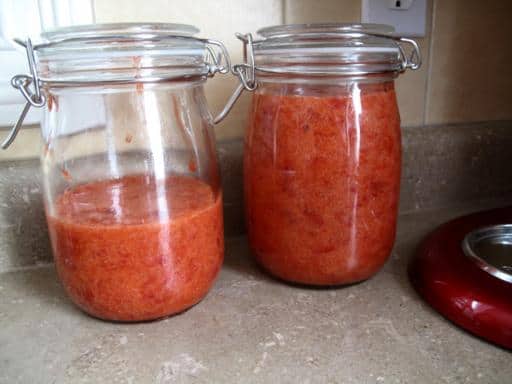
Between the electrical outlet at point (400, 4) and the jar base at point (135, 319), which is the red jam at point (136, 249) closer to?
the jar base at point (135, 319)

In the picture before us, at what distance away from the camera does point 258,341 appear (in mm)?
465

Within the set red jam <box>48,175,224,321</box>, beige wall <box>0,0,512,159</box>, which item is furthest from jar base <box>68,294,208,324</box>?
beige wall <box>0,0,512,159</box>

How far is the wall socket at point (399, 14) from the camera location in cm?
69

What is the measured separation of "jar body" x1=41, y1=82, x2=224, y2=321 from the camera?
46 centimetres

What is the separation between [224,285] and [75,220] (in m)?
0.20

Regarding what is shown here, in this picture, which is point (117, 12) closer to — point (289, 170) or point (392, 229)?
point (289, 170)

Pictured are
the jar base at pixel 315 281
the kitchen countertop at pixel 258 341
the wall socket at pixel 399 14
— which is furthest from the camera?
the wall socket at pixel 399 14

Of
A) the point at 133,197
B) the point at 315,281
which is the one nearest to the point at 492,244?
the point at 315,281

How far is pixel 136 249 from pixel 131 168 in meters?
0.13

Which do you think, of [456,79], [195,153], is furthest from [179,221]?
[456,79]

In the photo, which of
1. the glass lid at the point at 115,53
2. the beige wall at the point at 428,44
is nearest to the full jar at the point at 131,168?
the glass lid at the point at 115,53

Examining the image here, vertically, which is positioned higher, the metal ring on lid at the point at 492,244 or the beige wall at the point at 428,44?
the beige wall at the point at 428,44

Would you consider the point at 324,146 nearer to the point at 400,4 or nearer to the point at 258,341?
the point at 258,341

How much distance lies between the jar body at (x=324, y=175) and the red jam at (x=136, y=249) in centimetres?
8
